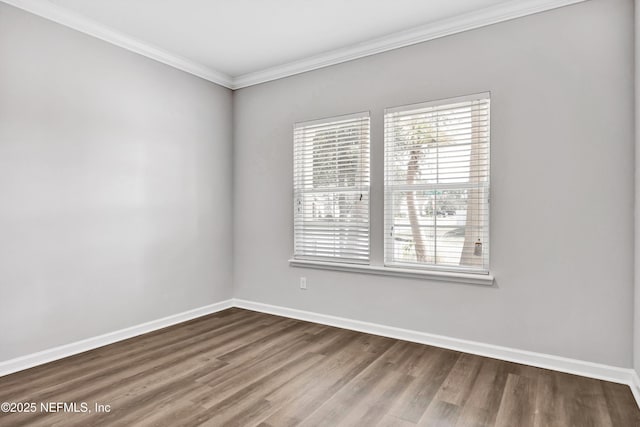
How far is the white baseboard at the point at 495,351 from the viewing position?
249cm

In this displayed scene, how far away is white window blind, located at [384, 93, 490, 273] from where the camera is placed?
2.96 m

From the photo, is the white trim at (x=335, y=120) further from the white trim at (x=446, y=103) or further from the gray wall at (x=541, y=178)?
the white trim at (x=446, y=103)

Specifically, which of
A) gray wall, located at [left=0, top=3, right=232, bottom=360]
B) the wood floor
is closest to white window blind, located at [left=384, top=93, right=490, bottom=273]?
the wood floor

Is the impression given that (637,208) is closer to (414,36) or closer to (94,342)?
(414,36)

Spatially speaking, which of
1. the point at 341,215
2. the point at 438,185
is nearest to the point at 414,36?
the point at 438,185

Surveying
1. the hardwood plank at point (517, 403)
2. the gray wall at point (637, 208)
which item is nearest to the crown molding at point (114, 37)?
the gray wall at point (637, 208)

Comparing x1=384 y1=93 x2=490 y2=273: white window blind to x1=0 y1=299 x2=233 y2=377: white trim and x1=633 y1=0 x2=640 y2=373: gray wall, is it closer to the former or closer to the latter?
x1=633 y1=0 x2=640 y2=373: gray wall

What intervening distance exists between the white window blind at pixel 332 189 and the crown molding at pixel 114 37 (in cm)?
116

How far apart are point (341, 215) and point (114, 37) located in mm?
2575

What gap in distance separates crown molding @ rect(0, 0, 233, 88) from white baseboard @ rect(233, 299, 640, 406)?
2725mm

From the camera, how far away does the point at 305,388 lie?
2416 millimetres

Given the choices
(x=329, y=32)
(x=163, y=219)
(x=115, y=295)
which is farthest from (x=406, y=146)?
(x=115, y=295)

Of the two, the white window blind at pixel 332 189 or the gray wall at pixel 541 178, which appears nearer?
the gray wall at pixel 541 178

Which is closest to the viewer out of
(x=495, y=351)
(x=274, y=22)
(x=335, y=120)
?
(x=495, y=351)
